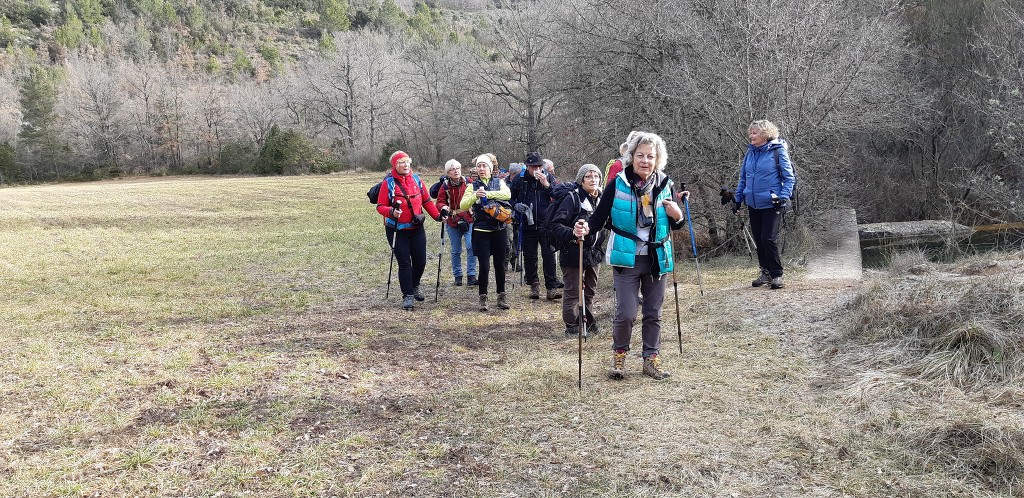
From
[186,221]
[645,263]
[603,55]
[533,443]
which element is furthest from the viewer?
[186,221]

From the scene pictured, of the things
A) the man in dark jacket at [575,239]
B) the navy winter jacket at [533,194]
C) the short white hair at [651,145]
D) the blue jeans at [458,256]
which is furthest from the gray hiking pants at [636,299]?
the blue jeans at [458,256]

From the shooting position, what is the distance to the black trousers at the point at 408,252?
8.96 m

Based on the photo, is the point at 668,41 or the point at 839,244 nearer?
the point at 839,244

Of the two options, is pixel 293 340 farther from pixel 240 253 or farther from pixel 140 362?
pixel 240 253

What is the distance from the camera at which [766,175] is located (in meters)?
8.07

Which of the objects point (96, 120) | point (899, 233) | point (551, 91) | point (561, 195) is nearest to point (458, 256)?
point (561, 195)

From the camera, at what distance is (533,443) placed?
454cm

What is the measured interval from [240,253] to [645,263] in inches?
463

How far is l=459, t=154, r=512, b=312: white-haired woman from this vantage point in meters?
8.66

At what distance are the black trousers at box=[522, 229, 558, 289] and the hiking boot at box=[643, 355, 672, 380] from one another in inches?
158

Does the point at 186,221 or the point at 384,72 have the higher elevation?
the point at 384,72

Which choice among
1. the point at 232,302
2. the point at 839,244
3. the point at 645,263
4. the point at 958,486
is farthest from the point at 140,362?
the point at 839,244

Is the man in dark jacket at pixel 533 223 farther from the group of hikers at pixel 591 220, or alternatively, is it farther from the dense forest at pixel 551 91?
the dense forest at pixel 551 91

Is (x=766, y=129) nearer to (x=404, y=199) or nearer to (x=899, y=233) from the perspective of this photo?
(x=404, y=199)
